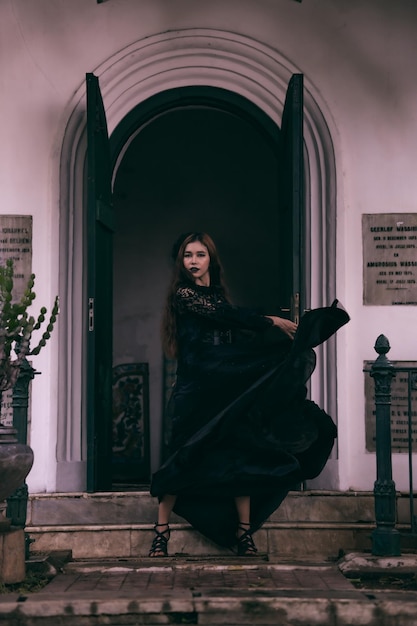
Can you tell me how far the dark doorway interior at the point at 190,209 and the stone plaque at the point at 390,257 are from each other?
8.72 feet

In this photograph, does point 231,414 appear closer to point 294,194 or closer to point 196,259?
point 196,259

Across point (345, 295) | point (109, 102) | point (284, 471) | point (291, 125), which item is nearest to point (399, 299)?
point (345, 295)

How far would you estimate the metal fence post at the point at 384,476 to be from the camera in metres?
5.89

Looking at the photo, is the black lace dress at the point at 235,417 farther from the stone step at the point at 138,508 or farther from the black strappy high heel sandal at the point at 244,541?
the stone step at the point at 138,508

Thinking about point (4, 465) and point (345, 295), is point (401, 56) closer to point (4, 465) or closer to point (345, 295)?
point (345, 295)

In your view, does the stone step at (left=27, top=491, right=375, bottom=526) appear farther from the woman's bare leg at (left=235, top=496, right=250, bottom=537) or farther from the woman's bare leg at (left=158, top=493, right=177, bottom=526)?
the woman's bare leg at (left=235, top=496, right=250, bottom=537)

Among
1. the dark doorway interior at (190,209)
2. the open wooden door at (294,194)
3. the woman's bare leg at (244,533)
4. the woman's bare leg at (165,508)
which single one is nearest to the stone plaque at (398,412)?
the open wooden door at (294,194)

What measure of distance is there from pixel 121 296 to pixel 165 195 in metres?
1.12

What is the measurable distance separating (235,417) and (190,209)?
4407mm

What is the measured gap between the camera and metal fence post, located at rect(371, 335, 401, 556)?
232 inches

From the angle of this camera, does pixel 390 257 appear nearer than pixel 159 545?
No

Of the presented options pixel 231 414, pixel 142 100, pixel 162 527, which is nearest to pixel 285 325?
pixel 231 414

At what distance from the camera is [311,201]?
24.1 feet

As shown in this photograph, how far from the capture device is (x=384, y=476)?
600 cm
